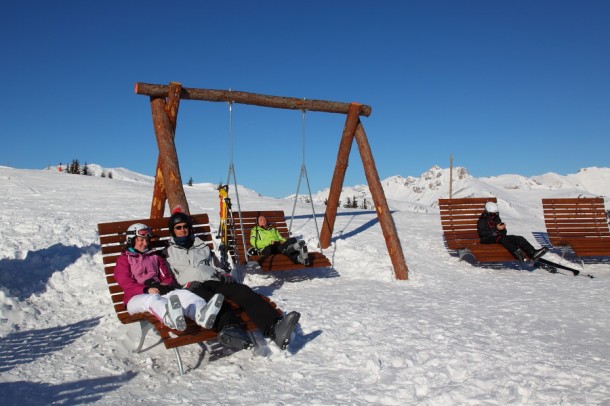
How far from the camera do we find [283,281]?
7.93 m

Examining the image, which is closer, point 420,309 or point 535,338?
point 535,338

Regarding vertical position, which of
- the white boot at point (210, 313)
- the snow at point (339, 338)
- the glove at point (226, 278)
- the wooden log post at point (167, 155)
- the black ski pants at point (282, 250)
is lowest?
the snow at point (339, 338)

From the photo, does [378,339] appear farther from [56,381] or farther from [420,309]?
[56,381]

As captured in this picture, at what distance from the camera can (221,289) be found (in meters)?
5.09

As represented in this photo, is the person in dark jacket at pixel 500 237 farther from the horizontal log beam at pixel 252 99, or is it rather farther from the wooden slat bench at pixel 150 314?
the wooden slat bench at pixel 150 314

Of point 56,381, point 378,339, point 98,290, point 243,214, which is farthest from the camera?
point 243,214

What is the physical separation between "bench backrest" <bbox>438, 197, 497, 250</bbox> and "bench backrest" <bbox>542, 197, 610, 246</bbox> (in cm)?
155

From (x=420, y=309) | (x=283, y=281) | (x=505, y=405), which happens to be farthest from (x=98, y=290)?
(x=505, y=405)

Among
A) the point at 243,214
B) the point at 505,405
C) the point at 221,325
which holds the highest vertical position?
the point at 243,214

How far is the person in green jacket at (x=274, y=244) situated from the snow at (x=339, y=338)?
1.49 feet

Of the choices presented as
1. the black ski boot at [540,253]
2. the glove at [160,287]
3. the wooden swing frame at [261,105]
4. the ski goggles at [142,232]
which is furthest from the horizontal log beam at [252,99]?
the black ski boot at [540,253]

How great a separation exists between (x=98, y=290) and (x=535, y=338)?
5483mm

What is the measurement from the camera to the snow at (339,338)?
3.87 m

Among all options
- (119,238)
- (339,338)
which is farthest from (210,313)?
(119,238)
